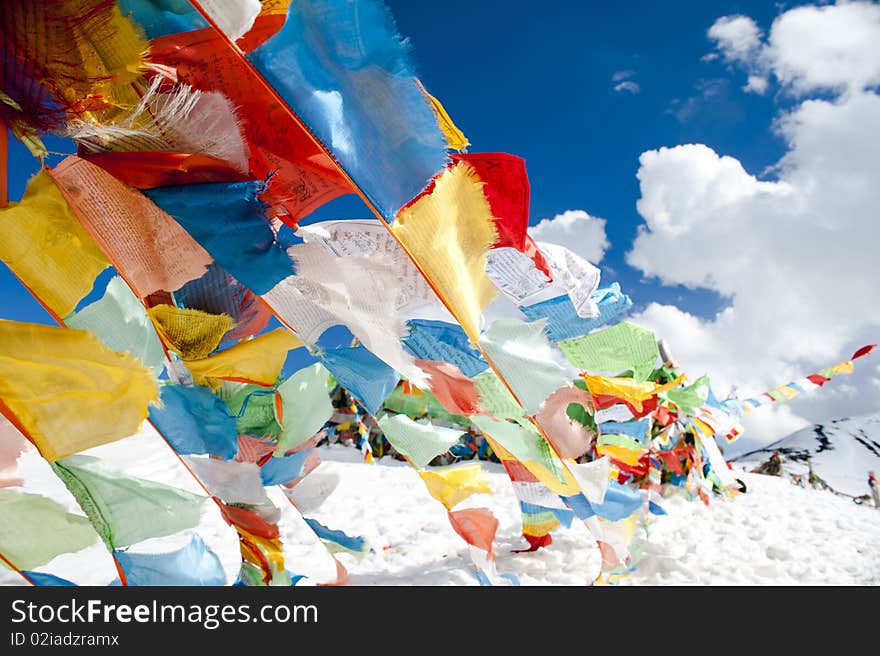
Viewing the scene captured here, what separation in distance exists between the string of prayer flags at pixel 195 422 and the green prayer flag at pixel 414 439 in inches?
35.1

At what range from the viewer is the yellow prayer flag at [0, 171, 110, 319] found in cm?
173

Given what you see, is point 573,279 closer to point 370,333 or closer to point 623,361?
point 623,361

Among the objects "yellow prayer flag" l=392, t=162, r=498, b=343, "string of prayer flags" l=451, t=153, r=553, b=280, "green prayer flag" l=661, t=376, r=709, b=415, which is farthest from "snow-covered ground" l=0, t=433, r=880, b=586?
"string of prayer flags" l=451, t=153, r=553, b=280

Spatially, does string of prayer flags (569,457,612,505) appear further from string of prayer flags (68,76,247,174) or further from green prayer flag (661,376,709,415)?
green prayer flag (661,376,709,415)

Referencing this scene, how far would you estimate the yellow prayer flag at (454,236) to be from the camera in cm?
170

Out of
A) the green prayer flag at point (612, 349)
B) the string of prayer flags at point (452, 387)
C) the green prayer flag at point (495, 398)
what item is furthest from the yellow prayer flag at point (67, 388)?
the green prayer flag at point (612, 349)

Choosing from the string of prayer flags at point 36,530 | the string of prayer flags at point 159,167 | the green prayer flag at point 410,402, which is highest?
the green prayer flag at point 410,402

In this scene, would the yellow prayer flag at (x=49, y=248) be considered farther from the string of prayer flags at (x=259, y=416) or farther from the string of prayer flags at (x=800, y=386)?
the string of prayer flags at (x=800, y=386)

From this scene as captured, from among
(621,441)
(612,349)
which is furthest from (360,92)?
(621,441)

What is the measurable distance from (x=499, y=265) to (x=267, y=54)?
1314mm

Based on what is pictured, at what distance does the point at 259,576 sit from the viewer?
11.3ft

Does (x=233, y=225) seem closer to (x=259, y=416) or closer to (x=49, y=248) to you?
(x=49, y=248)

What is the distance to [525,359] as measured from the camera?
7.45 feet
